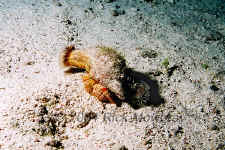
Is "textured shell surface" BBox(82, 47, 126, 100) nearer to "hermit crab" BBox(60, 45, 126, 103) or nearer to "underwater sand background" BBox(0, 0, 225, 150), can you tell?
"hermit crab" BBox(60, 45, 126, 103)

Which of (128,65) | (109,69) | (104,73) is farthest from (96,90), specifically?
(128,65)

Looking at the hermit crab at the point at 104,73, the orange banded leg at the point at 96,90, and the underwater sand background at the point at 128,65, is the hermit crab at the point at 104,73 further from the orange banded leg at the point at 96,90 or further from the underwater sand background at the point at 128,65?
the underwater sand background at the point at 128,65

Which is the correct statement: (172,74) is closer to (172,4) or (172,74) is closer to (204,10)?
(172,4)

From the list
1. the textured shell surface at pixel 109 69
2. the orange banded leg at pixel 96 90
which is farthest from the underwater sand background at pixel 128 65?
the textured shell surface at pixel 109 69

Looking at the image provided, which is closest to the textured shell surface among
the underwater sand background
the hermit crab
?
the hermit crab

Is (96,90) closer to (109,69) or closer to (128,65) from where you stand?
(109,69)

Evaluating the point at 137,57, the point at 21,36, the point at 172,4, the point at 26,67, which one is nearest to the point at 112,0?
the point at 172,4
